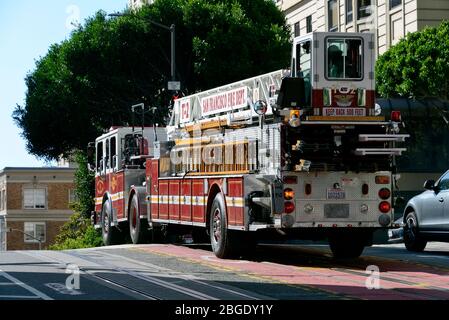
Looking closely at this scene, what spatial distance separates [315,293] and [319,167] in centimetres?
381

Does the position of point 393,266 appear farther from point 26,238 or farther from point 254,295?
point 26,238

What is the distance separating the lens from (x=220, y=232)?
17.5 m

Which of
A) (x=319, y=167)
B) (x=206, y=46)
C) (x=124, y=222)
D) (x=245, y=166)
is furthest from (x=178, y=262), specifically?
(x=206, y=46)

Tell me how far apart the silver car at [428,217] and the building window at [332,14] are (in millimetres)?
26383

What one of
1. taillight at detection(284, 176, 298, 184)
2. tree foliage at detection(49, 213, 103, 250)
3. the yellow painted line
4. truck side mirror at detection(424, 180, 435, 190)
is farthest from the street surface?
tree foliage at detection(49, 213, 103, 250)

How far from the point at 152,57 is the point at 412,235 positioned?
956 inches

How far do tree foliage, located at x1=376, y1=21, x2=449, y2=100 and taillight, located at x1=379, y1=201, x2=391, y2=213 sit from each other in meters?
16.1

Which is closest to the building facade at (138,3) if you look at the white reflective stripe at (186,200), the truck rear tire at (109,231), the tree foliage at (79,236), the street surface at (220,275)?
the tree foliage at (79,236)

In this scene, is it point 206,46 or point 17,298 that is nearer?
point 17,298

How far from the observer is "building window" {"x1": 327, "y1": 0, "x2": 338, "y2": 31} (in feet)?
149

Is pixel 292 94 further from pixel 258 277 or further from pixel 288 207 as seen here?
pixel 258 277

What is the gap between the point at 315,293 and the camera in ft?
40.5

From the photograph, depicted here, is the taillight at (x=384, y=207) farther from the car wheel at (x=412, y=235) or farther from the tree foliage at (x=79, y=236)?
the tree foliage at (x=79, y=236)

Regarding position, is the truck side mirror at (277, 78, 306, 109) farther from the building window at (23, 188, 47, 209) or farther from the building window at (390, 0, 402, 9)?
the building window at (23, 188, 47, 209)
